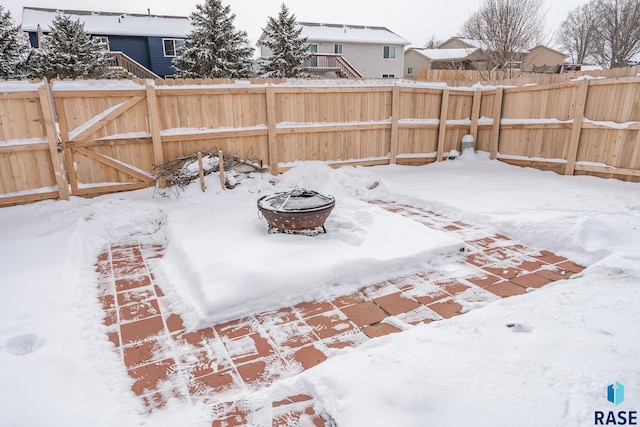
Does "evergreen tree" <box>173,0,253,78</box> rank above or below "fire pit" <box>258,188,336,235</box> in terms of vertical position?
above

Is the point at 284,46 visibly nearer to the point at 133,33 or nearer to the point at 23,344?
the point at 133,33

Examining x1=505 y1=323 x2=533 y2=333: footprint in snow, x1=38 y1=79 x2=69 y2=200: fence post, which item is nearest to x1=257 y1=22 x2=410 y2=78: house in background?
x1=38 y1=79 x2=69 y2=200: fence post

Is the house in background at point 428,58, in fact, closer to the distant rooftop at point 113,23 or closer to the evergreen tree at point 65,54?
the distant rooftop at point 113,23

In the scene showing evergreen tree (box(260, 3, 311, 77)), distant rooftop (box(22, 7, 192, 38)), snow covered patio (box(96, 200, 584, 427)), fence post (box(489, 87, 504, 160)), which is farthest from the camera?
distant rooftop (box(22, 7, 192, 38))

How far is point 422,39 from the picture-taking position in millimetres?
52031

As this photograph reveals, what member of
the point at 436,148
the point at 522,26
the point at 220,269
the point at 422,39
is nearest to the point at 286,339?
the point at 220,269

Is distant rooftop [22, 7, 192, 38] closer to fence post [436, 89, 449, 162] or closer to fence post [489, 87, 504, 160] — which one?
fence post [436, 89, 449, 162]

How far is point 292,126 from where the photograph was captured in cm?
776

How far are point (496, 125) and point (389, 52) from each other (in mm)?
19761

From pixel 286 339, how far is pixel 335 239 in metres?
1.78

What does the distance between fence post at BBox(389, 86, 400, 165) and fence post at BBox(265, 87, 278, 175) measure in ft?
9.41

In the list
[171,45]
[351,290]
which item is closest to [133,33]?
[171,45]

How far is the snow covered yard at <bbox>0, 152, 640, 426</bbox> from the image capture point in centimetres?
202

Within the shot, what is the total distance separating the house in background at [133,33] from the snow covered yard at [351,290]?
55.6ft
